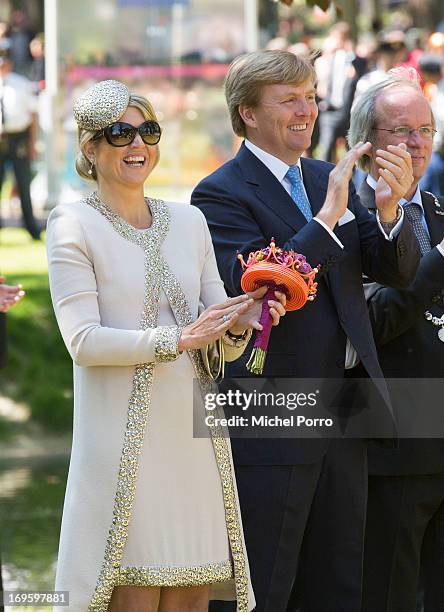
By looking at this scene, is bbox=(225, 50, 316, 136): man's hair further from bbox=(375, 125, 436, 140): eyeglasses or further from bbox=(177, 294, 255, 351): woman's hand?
bbox=(177, 294, 255, 351): woman's hand

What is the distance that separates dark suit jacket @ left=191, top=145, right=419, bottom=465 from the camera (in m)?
4.23

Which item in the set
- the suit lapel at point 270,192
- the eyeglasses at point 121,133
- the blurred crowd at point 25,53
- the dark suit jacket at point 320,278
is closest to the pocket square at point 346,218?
the dark suit jacket at point 320,278

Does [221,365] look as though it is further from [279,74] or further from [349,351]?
[279,74]

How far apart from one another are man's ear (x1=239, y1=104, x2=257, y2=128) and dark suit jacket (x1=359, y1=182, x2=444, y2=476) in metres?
0.74

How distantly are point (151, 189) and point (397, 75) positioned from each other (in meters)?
11.1

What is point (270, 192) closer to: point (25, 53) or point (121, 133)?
point (121, 133)

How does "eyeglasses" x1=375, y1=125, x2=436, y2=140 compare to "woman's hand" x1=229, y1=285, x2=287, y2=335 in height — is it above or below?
above

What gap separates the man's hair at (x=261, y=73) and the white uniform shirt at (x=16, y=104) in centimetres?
939

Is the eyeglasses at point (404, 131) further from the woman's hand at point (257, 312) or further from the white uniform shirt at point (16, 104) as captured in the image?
the white uniform shirt at point (16, 104)

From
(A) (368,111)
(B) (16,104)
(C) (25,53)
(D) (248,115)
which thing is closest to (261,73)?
(D) (248,115)

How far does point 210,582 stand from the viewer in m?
3.75

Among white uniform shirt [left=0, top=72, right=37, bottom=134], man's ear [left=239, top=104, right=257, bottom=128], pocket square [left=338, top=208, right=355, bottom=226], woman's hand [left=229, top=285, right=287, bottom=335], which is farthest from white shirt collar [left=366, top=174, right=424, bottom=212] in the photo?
white uniform shirt [left=0, top=72, right=37, bottom=134]

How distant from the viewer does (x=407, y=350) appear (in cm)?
455

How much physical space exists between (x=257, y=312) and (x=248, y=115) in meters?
0.89
